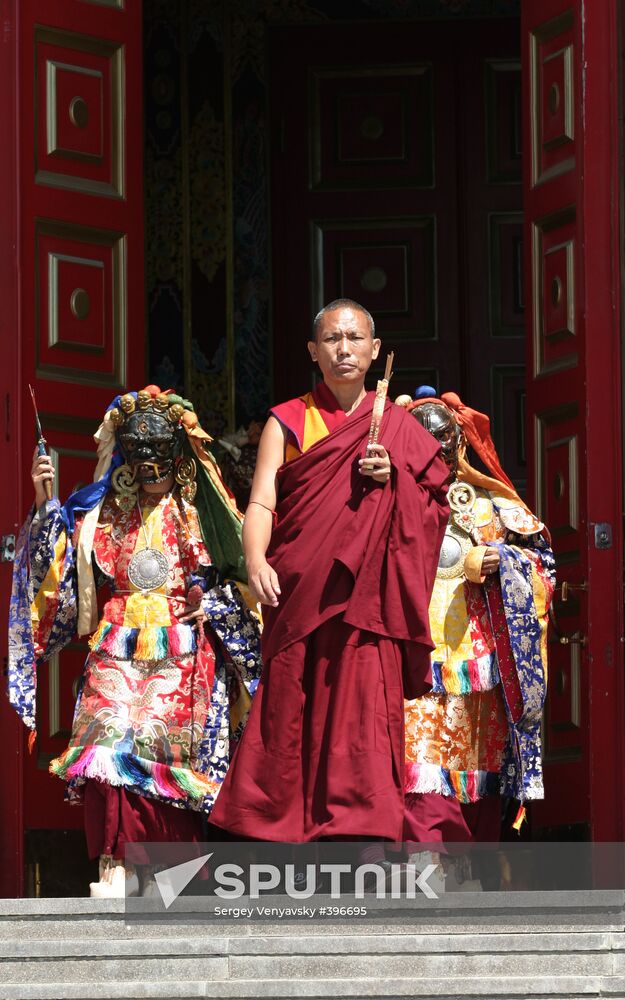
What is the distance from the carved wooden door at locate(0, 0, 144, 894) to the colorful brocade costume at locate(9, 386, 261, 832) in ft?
1.25

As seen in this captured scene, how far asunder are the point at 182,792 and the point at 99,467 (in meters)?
1.21

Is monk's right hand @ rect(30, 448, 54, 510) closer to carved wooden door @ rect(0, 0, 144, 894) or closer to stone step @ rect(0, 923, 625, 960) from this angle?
carved wooden door @ rect(0, 0, 144, 894)

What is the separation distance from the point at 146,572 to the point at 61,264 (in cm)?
147

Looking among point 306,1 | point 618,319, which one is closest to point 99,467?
point 618,319

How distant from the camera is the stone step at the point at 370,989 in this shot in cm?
582

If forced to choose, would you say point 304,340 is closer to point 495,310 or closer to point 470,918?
point 495,310

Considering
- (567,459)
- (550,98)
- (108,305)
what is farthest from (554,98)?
(108,305)

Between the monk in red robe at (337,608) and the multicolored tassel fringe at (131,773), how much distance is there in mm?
603

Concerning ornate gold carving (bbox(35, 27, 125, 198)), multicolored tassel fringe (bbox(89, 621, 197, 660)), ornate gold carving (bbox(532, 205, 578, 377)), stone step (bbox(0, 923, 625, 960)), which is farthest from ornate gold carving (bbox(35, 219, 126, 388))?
stone step (bbox(0, 923, 625, 960))

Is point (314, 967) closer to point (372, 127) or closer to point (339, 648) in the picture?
point (339, 648)

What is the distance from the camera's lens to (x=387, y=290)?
10914 millimetres

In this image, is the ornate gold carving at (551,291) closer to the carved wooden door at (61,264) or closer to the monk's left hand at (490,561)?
the monk's left hand at (490,561)

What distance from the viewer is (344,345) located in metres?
7.22

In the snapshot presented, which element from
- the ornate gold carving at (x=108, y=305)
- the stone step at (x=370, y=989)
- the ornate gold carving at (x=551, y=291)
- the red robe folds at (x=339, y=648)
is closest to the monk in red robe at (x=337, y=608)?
the red robe folds at (x=339, y=648)
